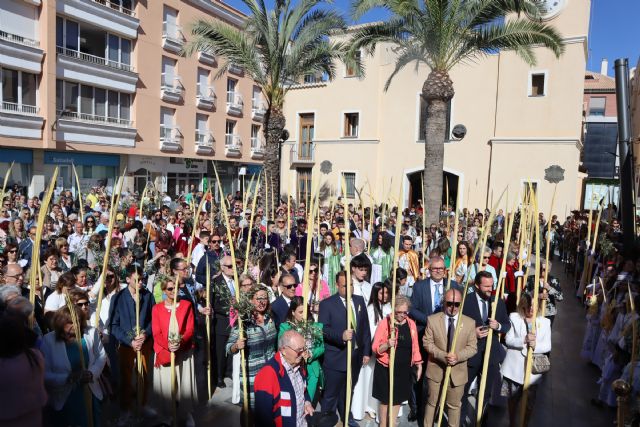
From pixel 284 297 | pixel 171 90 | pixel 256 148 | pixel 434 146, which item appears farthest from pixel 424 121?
pixel 284 297

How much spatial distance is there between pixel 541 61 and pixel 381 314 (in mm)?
19715

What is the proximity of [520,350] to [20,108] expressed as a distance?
22691 mm

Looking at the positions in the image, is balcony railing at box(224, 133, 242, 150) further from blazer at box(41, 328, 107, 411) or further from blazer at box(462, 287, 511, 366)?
blazer at box(41, 328, 107, 411)

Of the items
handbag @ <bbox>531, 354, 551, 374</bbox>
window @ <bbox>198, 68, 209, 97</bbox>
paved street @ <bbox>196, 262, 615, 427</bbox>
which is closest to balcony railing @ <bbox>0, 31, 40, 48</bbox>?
window @ <bbox>198, 68, 209, 97</bbox>

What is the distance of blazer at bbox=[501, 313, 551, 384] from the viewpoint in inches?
187

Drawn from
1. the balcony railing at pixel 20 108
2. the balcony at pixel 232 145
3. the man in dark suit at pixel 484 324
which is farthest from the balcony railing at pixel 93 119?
the man in dark suit at pixel 484 324

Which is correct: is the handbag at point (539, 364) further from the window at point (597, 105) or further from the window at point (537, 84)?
the window at point (597, 105)

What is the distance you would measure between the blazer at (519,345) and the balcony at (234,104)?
1241 inches

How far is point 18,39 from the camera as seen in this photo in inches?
817

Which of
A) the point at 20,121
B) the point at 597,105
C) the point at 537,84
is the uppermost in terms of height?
the point at 597,105

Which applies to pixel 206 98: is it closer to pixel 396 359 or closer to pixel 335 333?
pixel 335 333

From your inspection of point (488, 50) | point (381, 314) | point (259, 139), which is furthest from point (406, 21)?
point (259, 139)

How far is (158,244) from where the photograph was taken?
8.62 meters

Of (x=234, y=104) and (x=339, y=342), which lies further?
(x=234, y=104)
